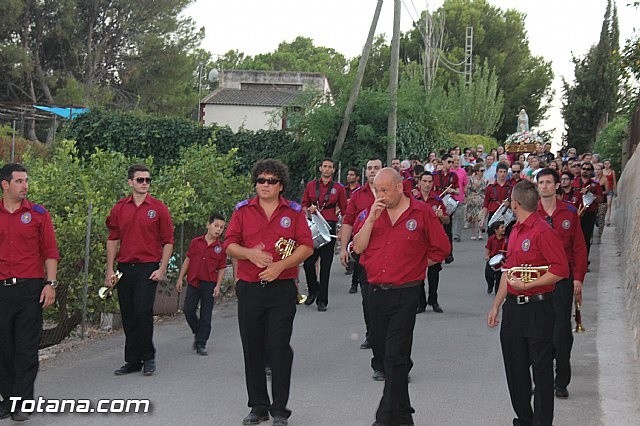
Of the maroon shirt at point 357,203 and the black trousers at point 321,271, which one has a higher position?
the maroon shirt at point 357,203

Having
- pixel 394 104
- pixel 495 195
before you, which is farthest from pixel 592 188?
pixel 394 104

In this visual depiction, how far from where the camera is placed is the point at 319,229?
1328 cm

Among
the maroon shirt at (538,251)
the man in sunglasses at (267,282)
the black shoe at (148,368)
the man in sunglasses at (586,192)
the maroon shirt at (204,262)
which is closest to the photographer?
the maroon shirt at (538,251)

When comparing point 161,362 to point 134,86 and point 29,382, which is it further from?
point 134,86

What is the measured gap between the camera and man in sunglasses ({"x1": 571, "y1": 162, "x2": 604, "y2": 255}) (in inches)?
651

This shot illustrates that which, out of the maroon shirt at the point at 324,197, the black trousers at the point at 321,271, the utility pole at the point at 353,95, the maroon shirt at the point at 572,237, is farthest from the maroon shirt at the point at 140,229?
the utility pole at the point at 353,95

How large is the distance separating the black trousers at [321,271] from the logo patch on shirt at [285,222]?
5.91m

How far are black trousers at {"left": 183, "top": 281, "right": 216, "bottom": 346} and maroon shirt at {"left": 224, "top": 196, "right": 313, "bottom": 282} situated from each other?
10.3ft

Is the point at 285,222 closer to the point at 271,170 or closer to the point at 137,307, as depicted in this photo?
the point at 271,170

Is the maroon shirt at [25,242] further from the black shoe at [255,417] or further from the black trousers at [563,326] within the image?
the black trousers at [563,326]

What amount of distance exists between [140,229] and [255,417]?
101 inches

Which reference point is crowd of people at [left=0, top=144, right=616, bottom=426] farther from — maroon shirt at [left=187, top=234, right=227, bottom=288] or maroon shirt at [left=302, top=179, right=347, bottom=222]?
maroon shirt at [left=302, top=179, right=347, bottom=222]

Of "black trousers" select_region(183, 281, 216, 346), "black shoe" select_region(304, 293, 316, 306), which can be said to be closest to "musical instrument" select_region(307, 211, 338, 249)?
"black shoe" select_region(304, 293, 316, 306)

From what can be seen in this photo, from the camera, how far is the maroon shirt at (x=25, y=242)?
25.9 ft
